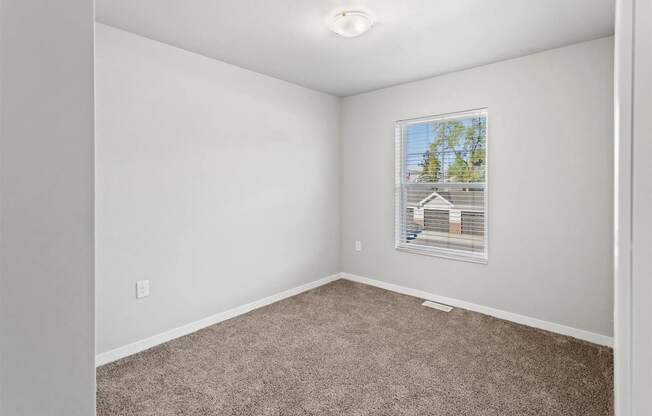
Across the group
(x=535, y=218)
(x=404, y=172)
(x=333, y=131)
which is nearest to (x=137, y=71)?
(x=333, y=131)

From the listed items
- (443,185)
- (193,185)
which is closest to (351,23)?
(193,185)

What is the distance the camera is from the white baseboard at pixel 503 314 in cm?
278

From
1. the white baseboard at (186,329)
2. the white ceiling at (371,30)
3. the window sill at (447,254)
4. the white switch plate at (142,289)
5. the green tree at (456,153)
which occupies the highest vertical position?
the white ceiling at (371,30)

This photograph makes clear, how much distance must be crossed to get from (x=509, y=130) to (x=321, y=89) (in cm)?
207

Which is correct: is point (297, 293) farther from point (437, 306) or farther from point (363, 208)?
point (437, 306)

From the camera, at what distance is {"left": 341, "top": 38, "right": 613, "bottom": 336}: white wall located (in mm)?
2729

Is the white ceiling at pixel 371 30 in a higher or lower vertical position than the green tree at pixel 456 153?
higher

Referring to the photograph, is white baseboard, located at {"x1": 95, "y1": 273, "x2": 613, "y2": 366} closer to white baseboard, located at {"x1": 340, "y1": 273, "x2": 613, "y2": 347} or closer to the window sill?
white baseboard, located at {"x1": 340, "y1": 273, "x2": 613, "y2": 347}

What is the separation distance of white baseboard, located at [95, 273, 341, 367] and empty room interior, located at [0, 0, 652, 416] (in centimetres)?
2

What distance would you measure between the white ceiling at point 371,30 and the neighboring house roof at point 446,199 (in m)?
1.23

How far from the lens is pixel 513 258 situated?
3.19 m
